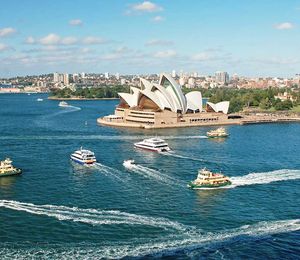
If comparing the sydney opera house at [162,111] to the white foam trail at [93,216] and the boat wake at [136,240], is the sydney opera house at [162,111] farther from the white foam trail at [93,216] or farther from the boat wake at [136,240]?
the boat wake at [136,240]

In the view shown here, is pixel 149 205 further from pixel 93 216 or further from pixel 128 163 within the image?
pixel 128 163

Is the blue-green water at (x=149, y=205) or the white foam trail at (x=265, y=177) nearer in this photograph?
the blue-green water at (x=149, y=205)

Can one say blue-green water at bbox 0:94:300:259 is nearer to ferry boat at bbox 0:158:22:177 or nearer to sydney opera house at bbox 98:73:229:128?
ferry boat at bbox 0:158:22:177

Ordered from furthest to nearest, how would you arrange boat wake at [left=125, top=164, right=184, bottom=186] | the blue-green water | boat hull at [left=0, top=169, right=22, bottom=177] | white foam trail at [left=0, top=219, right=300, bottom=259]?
1. boat hull at [left=0, top=169, right=22, bottom=177]
2. boat wake at [left=125, top=164, right=184, bottom=186]
3. the blue-green water
4. white foam trail at [left=0, top=219, right=300, bottom=259]

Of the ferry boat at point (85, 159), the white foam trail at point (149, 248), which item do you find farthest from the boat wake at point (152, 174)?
the white foam trail at point (149, 248)

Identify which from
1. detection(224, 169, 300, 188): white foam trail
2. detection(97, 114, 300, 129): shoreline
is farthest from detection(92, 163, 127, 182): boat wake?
detection(97, 114, 300, 129): shoreline

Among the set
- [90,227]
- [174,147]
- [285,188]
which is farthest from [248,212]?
[174,147]
